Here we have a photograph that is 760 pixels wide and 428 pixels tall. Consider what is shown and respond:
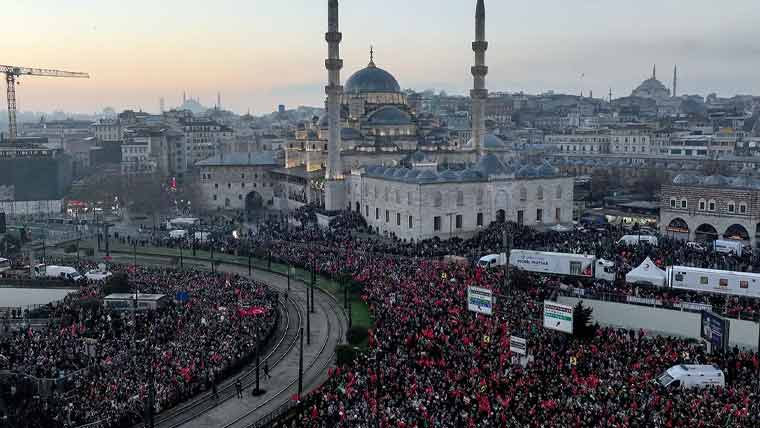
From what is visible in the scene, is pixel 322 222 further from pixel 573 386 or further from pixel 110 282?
pixel 573 386

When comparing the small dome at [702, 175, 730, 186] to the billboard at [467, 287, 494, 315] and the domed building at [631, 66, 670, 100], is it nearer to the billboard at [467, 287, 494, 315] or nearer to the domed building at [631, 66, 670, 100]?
the billboard at [467, 287, 494, 315]

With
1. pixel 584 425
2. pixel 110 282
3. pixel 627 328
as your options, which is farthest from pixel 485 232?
pixel 584 425

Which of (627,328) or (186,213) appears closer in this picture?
(627,328)

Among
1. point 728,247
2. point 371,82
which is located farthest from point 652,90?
point 728,247

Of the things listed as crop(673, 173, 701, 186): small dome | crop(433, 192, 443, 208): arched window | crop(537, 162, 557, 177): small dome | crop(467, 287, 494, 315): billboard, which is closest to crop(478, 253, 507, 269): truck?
crop(467, 287, 494, 315): billboard

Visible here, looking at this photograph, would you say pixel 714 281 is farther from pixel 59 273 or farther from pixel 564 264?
pixel 59 273

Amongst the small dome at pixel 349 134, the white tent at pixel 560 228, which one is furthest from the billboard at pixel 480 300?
the small dome at pixel 349 134
